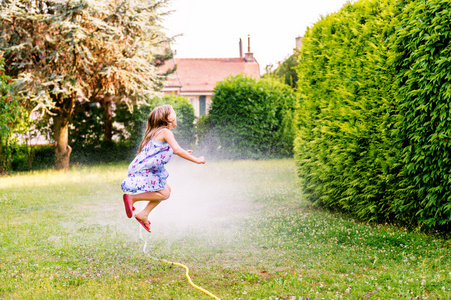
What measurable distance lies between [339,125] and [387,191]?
142 cm

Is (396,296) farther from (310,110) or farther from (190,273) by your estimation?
(310,110)

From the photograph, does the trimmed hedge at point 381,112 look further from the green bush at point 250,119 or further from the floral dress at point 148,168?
the green bush at point 250,119

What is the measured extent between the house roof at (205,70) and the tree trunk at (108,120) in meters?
18.2

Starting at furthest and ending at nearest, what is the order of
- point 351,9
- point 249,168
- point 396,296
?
point 249,168 < point 351,9 < point 396,296

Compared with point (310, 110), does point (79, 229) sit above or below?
below

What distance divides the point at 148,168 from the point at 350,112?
3580mm

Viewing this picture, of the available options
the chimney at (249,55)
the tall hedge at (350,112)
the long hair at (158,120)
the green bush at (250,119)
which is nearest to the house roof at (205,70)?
the chimney at (249,55)

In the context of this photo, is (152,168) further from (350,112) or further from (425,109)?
(425,109)

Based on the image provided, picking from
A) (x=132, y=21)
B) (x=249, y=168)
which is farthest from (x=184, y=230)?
(x=132, y=21)

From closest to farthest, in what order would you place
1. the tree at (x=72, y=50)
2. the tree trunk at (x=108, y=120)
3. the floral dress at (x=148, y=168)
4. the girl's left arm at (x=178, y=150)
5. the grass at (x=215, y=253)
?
1. the grass at (x=215, y=253)
2. the girl's left arm at (x=178, y=150)
3. the floral dress at (x=148, y=168)
4. the tree at (x=72, y=50)
5. the tree trunk at (x=108, y=120)

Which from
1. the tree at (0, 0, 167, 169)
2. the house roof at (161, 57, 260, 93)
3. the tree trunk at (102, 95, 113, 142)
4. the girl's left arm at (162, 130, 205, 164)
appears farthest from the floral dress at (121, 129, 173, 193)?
the house roof at (161, 57, 260, 93)

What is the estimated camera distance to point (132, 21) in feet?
53.7

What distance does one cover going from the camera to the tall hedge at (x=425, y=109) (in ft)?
18.9

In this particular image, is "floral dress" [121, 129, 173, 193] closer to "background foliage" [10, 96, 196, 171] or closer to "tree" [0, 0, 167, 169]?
"tree" [0, 0, 167, 169]
